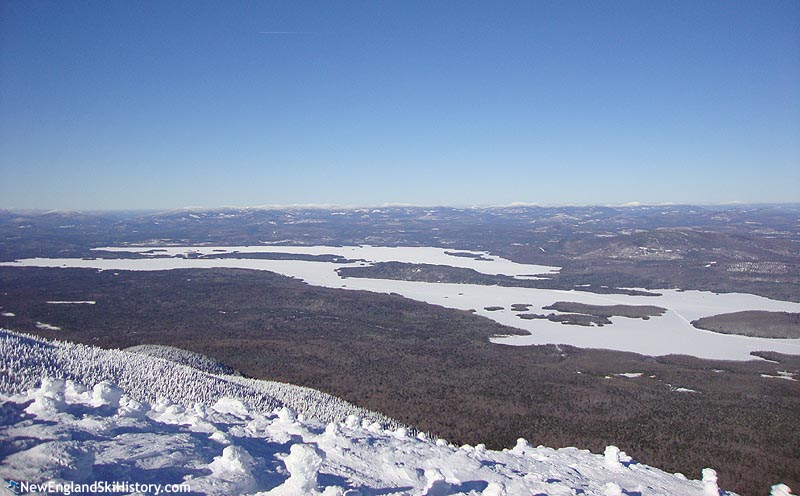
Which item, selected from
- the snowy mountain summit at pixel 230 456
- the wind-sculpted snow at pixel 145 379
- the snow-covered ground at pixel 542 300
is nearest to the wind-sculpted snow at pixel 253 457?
the snowy mountain summit at pixel 230 456

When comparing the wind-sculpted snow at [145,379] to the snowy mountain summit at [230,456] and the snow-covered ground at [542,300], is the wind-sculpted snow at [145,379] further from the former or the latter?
the snow-covered ground at [542,300]

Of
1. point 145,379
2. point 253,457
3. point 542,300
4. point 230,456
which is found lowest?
point 542,300

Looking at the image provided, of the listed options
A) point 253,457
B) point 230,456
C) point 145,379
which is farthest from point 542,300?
point 230,456

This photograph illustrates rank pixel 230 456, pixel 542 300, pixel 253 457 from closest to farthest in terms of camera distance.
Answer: pixel 230 456 → pixel 253 457 → pixel 542 300

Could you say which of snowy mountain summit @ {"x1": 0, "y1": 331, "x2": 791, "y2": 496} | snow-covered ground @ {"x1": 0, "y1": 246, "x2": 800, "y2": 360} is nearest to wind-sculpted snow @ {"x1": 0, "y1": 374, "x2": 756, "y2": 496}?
snowy mountain summit @ {"x1": 0, "y1": 331, "x2": 791, "y2": 496}

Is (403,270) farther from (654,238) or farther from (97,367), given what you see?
(97,367)

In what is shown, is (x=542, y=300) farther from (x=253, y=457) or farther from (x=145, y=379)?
(x=253, y=457)

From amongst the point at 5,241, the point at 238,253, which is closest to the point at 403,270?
the point at 238,253
